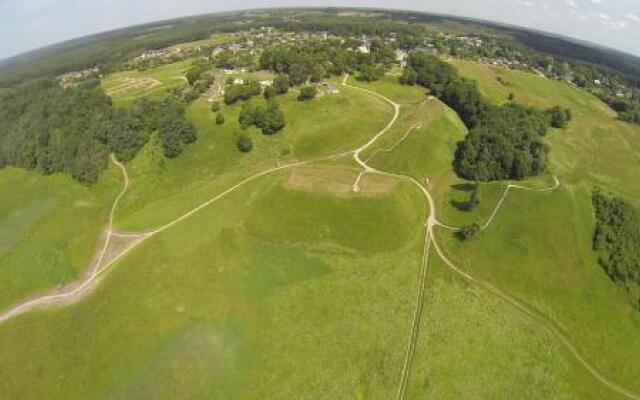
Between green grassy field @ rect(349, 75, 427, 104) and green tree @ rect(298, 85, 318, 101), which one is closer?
green tree @ rect(298, 85, 318, 101)

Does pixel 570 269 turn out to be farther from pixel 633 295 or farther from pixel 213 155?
pixel 213 155

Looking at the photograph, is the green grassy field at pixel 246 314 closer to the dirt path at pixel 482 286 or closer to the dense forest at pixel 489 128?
the dirt path at pixel 482 286

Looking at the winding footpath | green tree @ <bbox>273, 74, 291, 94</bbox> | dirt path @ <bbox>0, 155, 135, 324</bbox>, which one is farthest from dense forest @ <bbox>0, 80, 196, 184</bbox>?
dirt path @ <bbox>0, 155, 135, 324</bbox>

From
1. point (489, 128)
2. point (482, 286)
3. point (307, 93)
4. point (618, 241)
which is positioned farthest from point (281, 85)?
point (618, 241)

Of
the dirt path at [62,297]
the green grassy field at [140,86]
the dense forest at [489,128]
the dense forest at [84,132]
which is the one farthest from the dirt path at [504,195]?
the green grassy field at [140,86]

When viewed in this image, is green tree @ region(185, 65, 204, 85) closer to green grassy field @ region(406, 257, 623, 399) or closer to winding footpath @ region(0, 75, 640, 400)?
winding footpath @ region(0, 75, 640, 400)

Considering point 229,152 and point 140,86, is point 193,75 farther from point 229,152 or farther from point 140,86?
point 229,152
